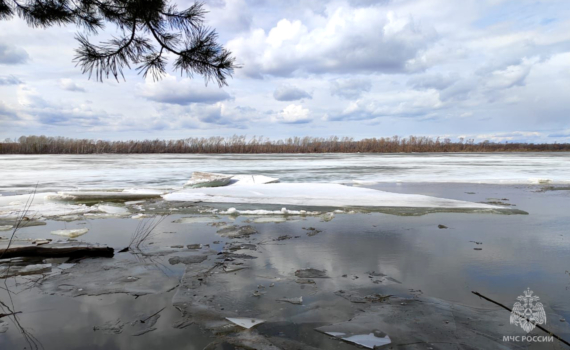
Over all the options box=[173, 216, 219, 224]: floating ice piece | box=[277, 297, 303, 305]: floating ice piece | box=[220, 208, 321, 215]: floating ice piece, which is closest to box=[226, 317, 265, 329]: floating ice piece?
box=[277, 297, 303, 305]: floating ice piece

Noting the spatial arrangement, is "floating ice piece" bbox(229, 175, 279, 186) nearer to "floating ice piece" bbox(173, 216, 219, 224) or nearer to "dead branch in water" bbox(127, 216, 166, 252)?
"floating ice piece" bbox(173, 216, 219, 224)

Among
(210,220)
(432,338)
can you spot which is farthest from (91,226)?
(432,338)

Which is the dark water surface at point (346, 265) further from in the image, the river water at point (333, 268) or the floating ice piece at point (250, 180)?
the floating ice piece at point (250, 180)

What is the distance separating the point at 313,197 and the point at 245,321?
5.17 metres

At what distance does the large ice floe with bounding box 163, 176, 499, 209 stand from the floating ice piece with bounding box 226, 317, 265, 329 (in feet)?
14.6

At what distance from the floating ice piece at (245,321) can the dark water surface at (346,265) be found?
8 cm

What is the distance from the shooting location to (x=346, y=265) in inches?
128

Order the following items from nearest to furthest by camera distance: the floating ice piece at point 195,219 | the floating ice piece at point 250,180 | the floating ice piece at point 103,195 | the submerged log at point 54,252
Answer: the submerged log at point 54,252 < the floating ice piece at point 195,219 < the floating ice piece at point 103,195 < the floating ice piece at point 250,180

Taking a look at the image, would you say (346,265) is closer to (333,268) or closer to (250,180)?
(333,268)

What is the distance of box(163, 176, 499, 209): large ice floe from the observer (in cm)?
657

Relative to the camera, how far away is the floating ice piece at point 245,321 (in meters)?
2.17

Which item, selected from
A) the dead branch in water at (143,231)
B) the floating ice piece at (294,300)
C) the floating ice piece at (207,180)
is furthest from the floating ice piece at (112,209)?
the floating ice piece at (294,300)

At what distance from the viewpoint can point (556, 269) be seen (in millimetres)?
3111

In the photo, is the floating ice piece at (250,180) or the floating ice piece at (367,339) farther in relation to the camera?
the floating ice piece at (250,180)
